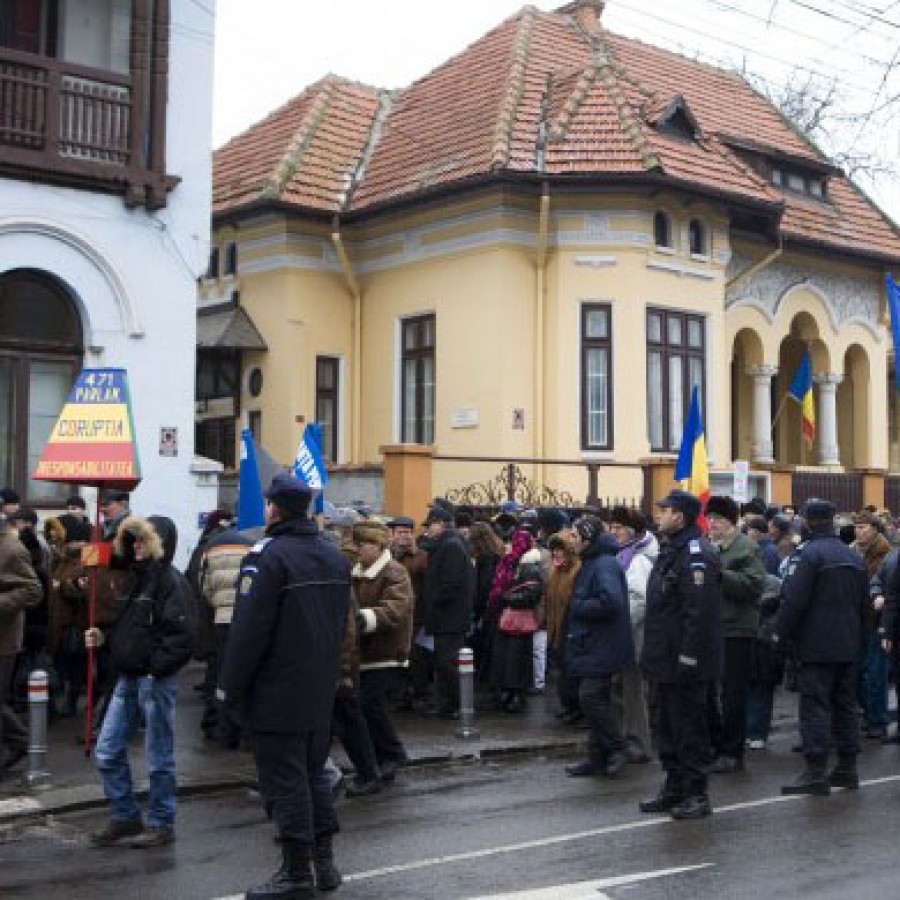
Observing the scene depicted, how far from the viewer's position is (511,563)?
559 inches

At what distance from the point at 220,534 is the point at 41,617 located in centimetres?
168

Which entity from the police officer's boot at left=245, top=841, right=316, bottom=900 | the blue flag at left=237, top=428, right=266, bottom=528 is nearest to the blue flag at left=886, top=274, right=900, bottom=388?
the blue flag at left=237, top=428, right=266, bottom=528

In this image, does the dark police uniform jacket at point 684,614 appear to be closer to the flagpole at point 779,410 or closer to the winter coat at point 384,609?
the winter coat at point 384,609

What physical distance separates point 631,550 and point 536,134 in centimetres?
1270

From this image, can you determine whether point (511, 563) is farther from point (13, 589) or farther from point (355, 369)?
point (355, 369)

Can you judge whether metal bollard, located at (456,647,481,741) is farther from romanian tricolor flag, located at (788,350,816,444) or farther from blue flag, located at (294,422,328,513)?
romanian tricolor flag, located at (788,350,816,444)

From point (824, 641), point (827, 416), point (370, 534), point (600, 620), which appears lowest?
point (824, 641)

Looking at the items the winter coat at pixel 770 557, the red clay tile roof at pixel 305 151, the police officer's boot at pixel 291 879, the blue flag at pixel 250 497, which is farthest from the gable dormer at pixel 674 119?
the police officer's boot at pixel 291 879

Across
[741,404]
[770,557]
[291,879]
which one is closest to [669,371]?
[741,404]

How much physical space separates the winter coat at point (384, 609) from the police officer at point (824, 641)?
2610 millimetres

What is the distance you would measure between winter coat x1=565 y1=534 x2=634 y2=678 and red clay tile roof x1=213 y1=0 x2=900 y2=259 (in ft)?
40.2

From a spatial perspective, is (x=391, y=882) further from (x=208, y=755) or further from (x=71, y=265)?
(x=71, y=265)

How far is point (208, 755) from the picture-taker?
1127cm

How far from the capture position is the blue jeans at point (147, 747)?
8.29 metres
